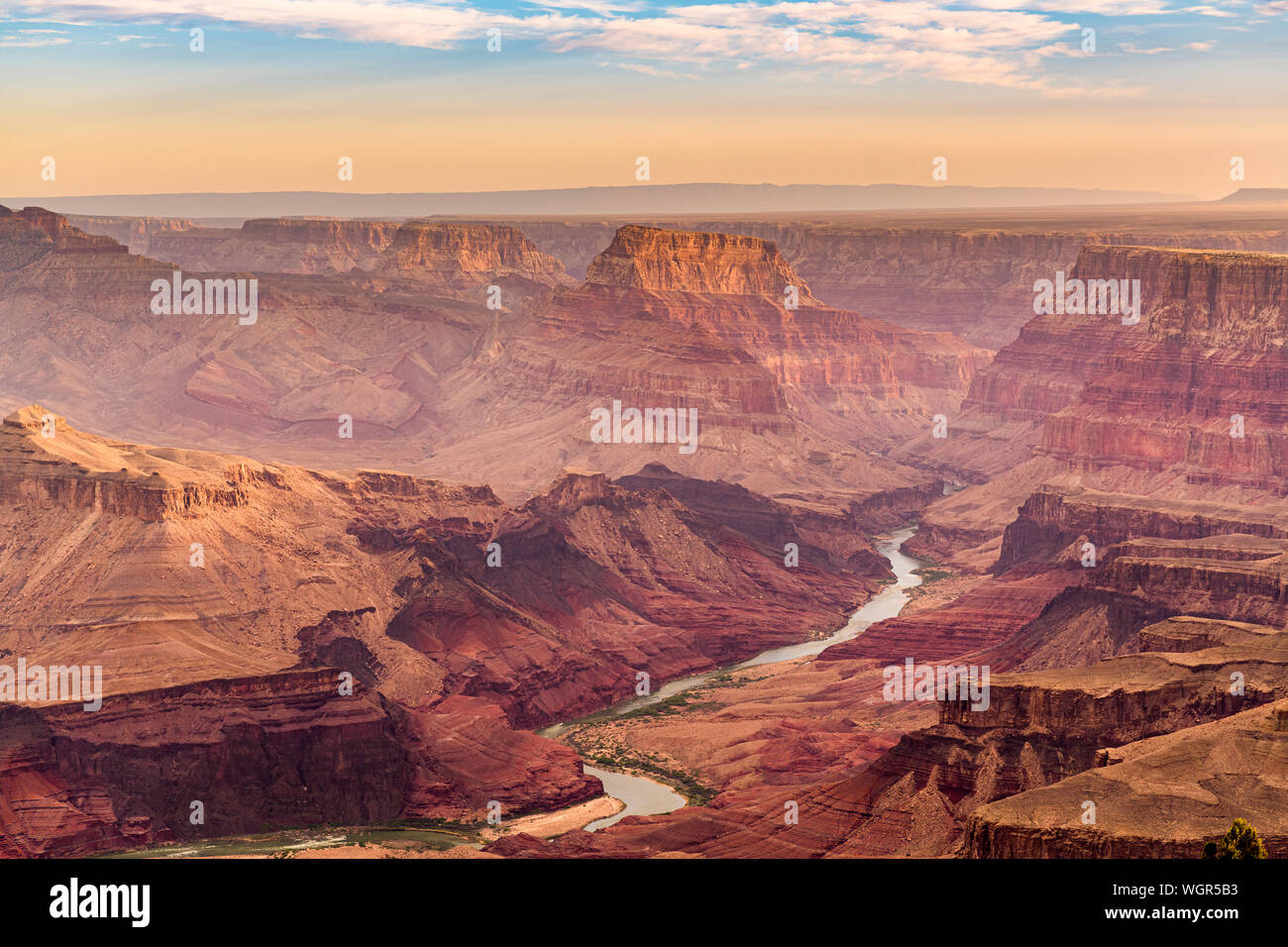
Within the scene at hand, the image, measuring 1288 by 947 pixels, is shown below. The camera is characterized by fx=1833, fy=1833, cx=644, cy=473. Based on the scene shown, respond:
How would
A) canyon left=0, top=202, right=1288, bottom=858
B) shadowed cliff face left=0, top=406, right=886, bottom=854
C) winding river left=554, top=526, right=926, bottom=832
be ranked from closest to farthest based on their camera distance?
canyon left=0, top=202, right=1288, bottom=858
shadowed cliff face left=0, top=406, right=886, bottom=854
winding river left=554, top=526, right=926, bottom=832

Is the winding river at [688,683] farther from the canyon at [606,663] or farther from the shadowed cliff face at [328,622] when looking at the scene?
the shadowed cliff face at [328,622]

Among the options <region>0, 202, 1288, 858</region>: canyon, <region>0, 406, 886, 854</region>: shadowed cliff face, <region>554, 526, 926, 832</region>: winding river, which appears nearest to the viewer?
<region>0, 202, 1288, 858</region>: canyon

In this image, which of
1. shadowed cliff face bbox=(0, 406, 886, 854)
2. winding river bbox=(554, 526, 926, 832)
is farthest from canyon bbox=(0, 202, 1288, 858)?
winding river bbox=(554, 526, 926, 832)

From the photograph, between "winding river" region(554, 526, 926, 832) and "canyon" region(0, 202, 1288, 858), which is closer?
"canyon" region(0, 202, 1288, 858)

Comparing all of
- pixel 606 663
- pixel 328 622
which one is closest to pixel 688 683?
pixel 606 663

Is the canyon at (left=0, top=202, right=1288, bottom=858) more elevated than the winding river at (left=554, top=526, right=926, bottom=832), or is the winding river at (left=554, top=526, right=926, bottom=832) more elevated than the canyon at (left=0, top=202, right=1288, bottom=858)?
the canyon at (left=0, top=202, right=1288, bottom=858)

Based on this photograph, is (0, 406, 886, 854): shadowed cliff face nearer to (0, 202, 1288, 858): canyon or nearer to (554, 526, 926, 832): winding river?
(0, 202, 1288, 858): canyon

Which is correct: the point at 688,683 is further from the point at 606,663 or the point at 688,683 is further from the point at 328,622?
the point at 328,622
